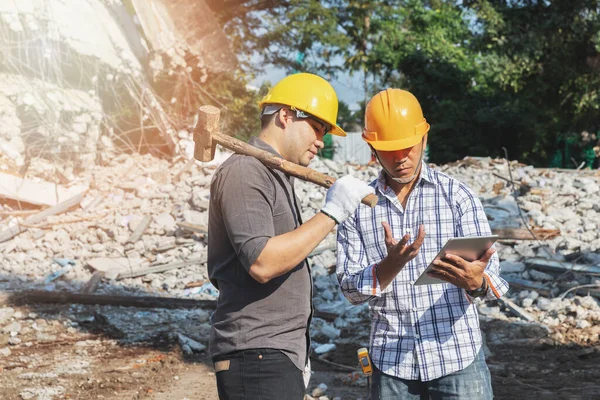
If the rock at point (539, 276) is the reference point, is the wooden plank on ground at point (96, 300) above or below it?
above

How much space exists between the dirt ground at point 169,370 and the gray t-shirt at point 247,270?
3.44 metres

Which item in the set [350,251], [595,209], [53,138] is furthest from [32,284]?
[595,209]

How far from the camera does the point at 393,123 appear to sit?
281cm

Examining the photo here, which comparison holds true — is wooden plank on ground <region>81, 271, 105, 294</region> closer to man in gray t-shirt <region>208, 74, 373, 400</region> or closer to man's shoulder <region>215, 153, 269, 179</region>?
man in gray t-shirt <region>208, 74, 373, 400</region>

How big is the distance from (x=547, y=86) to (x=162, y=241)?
12.8m

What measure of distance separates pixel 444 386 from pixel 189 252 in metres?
8.21

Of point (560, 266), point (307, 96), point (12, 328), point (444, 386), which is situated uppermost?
point (307, 96)

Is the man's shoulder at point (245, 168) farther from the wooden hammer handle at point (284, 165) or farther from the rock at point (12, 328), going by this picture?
the rock at point (12, 328)

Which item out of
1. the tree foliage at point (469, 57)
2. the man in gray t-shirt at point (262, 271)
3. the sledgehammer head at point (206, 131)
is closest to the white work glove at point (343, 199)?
the man in gray t-shirt at point (262, 271)

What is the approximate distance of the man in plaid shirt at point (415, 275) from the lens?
2.50m

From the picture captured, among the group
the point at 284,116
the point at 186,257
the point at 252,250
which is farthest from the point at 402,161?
the point at 186,257

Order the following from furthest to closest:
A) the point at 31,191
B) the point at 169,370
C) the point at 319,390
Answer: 1. the point at 31,191
2. the point at 169,370
3. the point at 319,390

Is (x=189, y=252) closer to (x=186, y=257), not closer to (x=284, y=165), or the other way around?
(x=186, y=257)

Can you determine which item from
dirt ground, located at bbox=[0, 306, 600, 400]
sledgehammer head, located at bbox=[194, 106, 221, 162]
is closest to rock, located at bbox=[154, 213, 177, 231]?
dirt ground, located at bbox=[0, 306, 600, 400]
